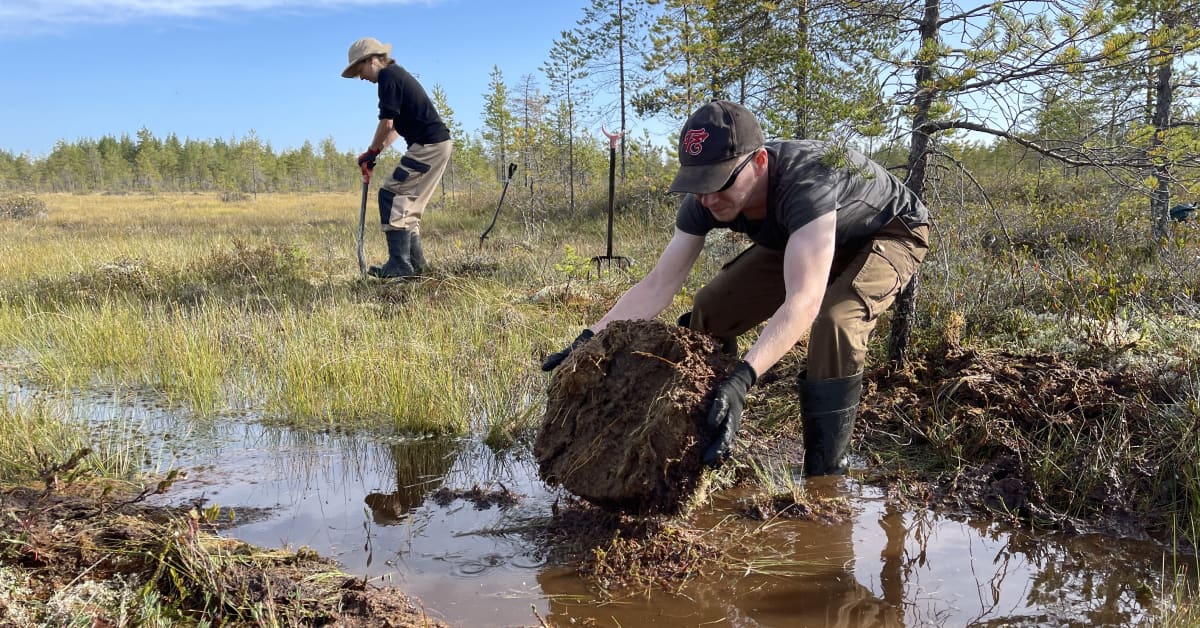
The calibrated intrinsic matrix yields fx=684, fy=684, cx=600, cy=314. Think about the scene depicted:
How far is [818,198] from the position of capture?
2.80 m

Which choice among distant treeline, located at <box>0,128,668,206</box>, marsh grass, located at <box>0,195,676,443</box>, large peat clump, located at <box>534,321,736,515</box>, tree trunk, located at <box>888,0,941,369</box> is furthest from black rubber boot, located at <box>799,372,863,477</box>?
distant treeline, located at <box>0,128,668,206</box>

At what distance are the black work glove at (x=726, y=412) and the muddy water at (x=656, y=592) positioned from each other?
50 centimetres

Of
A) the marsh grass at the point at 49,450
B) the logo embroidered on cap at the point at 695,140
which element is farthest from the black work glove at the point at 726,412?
the marsh grass at the point at 49,450

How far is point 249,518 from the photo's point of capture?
2.97m

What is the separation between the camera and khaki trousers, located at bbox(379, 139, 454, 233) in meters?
7.10

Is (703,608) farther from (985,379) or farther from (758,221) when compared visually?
(985,379)

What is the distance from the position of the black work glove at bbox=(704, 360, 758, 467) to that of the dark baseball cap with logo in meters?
0.75

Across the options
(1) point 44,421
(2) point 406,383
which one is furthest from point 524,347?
(1) point 44,421

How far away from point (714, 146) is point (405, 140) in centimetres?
529

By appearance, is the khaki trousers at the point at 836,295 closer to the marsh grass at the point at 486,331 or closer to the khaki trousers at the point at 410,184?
the marsh grass at the point at 486,331

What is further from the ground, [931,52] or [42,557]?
[931,52]

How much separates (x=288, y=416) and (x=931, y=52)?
4035 millimetres

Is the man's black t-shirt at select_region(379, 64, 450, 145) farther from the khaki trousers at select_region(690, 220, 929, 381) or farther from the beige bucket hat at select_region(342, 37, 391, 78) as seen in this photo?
the khaki trousers at select_region(690, 220, 929, 381)

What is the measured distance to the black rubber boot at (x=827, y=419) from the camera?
121 inches
